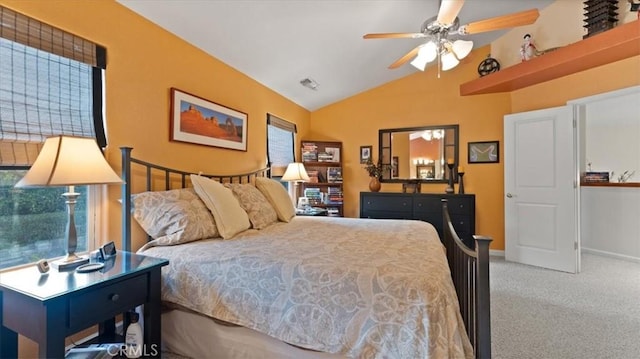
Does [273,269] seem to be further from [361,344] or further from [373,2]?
[373,2]

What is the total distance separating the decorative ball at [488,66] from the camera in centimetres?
421

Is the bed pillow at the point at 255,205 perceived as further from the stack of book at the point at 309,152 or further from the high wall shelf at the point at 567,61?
the high wall shelf at the point at 567,61

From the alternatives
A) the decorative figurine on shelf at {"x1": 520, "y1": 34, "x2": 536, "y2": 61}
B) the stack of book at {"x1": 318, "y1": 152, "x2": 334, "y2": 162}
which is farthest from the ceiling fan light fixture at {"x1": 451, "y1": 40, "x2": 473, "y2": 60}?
the stack of book at {"x1": 318, "y1": 152, "x2": 334, "y2": 162}

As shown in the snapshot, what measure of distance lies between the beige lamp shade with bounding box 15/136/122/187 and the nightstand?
0.43 m

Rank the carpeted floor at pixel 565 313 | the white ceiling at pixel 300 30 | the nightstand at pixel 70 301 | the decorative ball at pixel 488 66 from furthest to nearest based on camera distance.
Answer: the decorative ball at pixel 488 66 < the white ceiling at pixel 300 30 < the carpeted floor at pixel 565 313 < the nightstand at pixel 70 301

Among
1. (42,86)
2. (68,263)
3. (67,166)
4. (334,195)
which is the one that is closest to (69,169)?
(67,166)

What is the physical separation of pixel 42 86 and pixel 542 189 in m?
4.90

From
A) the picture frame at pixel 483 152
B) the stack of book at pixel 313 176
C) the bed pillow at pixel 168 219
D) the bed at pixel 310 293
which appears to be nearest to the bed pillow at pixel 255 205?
the bed at pixel 310 293

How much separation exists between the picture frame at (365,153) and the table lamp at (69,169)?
399 cm

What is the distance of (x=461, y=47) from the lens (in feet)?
8.65

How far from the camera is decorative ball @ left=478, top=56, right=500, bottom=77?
Answer: 4.21 metres

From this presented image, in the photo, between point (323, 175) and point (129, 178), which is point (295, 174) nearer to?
point (323, 175)

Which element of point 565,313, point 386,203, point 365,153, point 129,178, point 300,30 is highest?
point 300,30

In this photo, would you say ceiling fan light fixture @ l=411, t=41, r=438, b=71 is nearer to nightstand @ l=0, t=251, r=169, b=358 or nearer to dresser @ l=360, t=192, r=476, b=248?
dresser @ l=360, t=192, r=476, b=248
